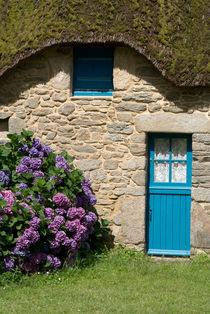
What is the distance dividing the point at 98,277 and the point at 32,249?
96 cm

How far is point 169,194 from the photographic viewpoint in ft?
29.2

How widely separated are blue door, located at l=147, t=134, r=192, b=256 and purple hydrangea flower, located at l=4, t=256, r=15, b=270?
8.01 feet

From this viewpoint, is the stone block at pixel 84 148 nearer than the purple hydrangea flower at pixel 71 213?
No

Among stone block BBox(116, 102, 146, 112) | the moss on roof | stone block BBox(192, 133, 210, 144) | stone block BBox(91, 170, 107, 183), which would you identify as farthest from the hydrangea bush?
stone block BBox(192, 133, 210, 144)

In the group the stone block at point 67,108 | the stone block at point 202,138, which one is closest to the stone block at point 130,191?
the stone block at point 202,138

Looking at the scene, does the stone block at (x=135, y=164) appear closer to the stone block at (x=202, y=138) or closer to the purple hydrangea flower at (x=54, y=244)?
the stone block at (x=202, y=138)

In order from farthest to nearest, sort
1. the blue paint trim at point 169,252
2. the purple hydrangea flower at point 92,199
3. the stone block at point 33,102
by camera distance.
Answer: the stone block at point 33,102 → the blue paint trim at point 169,252 → the purple hydrangea flower at point 92,199

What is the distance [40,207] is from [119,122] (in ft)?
6.56

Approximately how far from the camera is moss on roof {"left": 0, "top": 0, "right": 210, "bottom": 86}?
838cm

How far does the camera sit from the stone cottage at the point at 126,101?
28.0 ft

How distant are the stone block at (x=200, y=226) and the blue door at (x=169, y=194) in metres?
0.21

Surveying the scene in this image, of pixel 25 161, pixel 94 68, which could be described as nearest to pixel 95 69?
pixel 94 68

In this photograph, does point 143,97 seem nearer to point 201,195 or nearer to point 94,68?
point 94,68

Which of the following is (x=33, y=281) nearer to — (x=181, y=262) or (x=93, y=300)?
(x=93, y=300)
